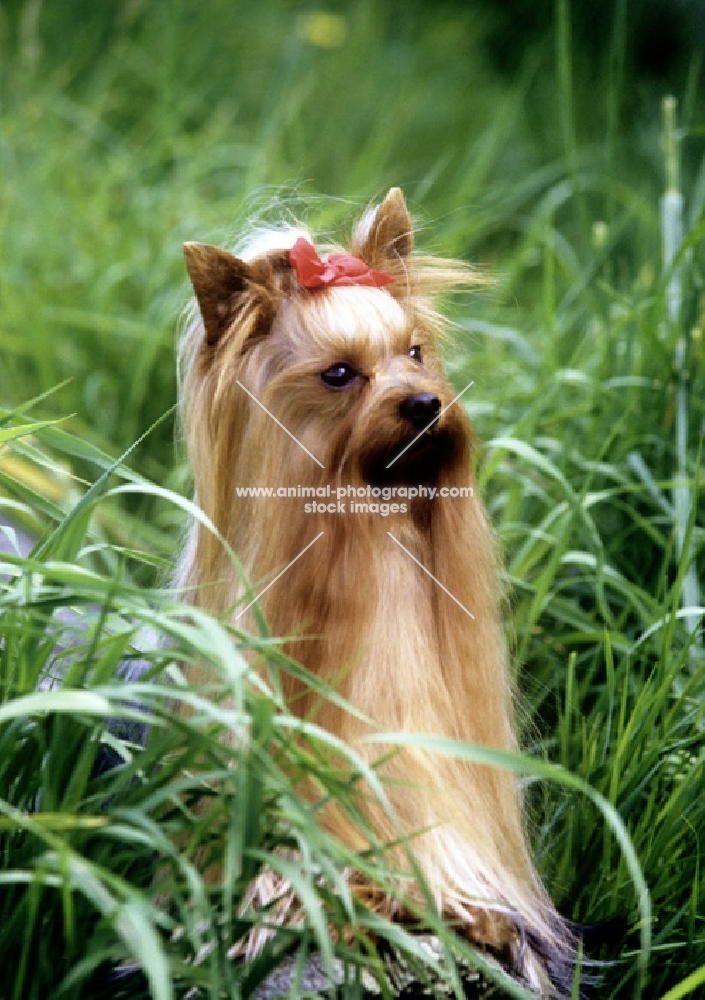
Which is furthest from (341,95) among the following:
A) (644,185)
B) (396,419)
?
(396,419)

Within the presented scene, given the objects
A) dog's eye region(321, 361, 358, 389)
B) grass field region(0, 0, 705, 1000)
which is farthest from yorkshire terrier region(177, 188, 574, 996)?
grass field region(0, 0, 705, 1000)

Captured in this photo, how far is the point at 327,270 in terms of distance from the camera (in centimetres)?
232

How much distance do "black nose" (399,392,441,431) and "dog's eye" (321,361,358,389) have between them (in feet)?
0.42

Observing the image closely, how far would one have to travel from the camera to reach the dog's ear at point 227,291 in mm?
2238

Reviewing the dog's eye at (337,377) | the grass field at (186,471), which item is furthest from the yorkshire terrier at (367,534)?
the grass field at (186,471)

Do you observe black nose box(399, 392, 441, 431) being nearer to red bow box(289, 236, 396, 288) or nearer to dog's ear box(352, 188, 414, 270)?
red bow box(289, 236, 396, 288)

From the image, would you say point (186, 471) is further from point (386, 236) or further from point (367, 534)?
point (367, 534)

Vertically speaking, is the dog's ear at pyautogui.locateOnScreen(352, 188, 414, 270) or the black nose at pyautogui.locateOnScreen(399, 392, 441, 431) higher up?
the dog's ear at pyautogui.locateOnScreen(352, 188, 414, 270)

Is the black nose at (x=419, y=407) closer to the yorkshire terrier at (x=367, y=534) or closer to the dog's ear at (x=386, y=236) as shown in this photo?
the yorkshire terrier at (x=367, y=534)

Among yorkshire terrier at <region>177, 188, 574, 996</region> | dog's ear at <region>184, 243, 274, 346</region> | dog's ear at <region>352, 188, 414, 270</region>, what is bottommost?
yorkshire terrier at <region>177, 188, 574, 996</region>

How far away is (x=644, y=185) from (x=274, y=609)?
5.33 m

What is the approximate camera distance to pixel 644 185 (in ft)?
22.9

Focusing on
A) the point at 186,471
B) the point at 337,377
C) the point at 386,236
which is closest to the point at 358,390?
the point at 337,377

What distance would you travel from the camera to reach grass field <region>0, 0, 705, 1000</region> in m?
1.87
